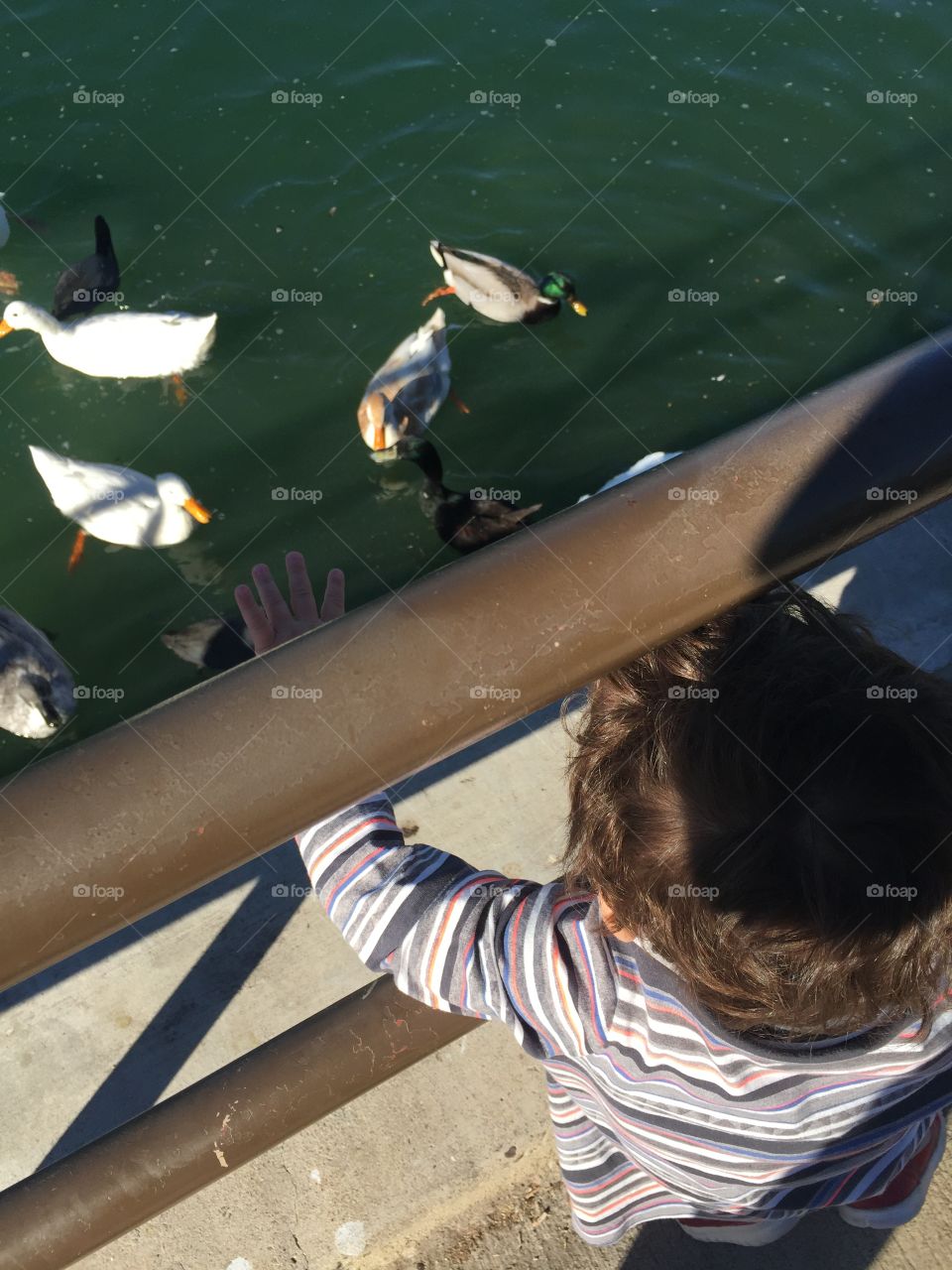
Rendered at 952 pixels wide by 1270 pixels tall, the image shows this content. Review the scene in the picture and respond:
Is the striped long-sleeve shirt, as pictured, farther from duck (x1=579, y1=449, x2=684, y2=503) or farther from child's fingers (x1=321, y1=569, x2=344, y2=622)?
duck (x1=579, y1=449, x2=684, y2=503)

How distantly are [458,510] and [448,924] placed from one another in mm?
4035

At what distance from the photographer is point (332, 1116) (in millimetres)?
2449

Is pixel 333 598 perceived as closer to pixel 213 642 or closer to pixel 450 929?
pixel 450 929

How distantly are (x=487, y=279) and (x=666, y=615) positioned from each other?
502 centimetres

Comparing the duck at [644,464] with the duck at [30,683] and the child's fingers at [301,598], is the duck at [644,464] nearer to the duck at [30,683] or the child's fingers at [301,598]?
the duck at [30,683]

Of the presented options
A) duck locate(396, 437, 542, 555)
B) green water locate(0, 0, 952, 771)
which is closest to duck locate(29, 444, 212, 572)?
green water locate(0, 0, 952, 771)

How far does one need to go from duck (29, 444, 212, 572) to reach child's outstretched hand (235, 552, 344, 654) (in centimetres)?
364

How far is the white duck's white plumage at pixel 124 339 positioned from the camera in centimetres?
562

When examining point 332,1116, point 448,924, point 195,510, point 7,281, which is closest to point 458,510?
point 195,510

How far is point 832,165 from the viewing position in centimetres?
668

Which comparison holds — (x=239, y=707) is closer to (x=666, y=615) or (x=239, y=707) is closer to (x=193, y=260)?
(x=666, y=615)

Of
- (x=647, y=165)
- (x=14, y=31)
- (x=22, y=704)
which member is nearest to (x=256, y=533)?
(x=22, y=704)

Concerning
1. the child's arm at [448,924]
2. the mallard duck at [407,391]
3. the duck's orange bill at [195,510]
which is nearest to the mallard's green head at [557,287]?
the mallard duck at [407,391]

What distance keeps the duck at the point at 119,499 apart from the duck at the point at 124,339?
73 centimetres
